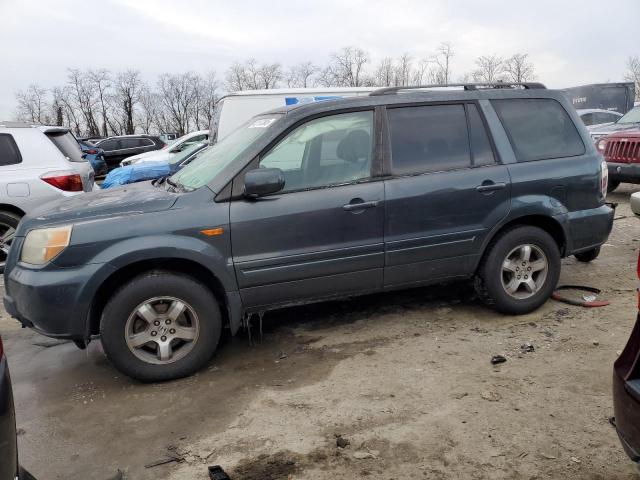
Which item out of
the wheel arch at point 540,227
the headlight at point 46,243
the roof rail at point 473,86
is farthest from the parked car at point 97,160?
the wheel arch at point 540,227

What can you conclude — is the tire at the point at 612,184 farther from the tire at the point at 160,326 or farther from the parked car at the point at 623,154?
the tire at the point at 160,326

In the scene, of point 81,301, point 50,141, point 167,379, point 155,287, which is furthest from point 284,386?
point 50,141

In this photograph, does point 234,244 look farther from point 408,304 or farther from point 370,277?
point 408,304

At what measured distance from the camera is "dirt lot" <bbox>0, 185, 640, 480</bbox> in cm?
265

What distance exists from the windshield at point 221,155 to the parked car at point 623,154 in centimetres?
720

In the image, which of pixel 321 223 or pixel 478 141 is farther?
pixel 478 141

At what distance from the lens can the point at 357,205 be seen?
12.5ft

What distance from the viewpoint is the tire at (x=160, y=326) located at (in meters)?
3.43

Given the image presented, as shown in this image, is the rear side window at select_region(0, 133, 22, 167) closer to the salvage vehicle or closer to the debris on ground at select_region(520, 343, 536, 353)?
the salvage vehicle

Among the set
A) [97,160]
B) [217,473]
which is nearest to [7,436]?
[217,473]

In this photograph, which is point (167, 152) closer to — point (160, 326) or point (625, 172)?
point (625, 172)

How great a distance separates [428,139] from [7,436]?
339 centimetres

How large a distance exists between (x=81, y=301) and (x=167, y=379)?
788 millimetres

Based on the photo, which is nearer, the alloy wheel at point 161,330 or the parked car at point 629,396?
the parked car at point 629,396
